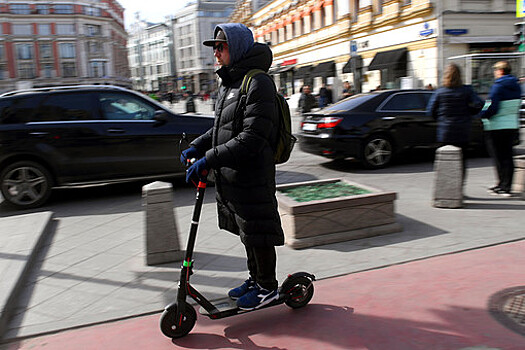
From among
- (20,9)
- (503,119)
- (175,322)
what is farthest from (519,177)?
(20,9)

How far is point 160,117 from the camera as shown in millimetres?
7805

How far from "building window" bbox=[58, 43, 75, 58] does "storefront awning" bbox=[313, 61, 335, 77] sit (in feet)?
246

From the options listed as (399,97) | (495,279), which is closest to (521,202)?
(495,279)

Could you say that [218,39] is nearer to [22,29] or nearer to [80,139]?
[80,139]

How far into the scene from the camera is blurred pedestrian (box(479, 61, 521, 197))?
21.4 ft

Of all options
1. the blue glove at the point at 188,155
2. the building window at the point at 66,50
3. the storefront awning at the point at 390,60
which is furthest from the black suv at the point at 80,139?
the building window at the point at 66,50

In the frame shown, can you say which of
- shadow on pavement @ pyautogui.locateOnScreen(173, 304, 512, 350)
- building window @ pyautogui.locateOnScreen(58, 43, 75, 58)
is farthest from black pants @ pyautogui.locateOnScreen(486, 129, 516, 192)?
building window @ pyautogui.locateOnScreen(58, 43, 75, 58)

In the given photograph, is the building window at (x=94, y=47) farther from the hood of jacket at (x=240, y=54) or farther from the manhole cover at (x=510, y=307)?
the manhole cover at (x=510, y=307)

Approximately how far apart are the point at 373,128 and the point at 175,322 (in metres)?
6.79

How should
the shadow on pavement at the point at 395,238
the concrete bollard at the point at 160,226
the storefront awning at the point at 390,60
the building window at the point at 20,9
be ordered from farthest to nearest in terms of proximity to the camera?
the building window at the point at 20,9 < the storefront awning at the point at 390,60 < the shadow on pavement at the point at 395,238 < the concrete bollard at the point at 160,226

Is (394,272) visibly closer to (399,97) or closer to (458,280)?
(458,280)

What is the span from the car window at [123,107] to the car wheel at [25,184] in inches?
51.7

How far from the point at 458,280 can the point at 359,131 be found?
5.36 metres

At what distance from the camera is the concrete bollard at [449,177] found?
611 centimetres
